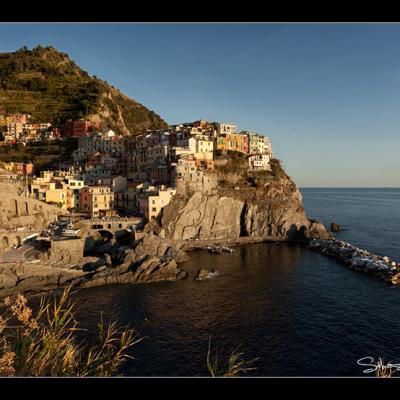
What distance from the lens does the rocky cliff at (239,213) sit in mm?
58594

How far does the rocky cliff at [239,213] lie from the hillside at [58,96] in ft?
164

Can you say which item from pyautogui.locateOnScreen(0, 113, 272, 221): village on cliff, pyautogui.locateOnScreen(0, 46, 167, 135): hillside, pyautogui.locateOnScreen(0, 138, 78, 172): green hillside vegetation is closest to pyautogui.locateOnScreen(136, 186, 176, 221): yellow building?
pyautogui.locateOnScreen(0, 113, 272, 221): village on cliff

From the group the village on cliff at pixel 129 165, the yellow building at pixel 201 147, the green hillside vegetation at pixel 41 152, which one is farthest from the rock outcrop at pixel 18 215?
the yellow building at pixel 201 147

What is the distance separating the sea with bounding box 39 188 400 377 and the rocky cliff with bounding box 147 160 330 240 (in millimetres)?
12223

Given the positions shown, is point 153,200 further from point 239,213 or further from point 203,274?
point 203,274

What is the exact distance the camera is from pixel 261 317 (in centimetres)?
2941

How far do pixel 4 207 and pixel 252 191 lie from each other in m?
46.2

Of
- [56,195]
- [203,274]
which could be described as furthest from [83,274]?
[56,195]

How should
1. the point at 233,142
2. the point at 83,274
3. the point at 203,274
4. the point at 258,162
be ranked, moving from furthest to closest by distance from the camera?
the point at 233,142 → the point at 258,162 → the point at 203,274 → the point at 83,274

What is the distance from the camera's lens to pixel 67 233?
45375 millimetres

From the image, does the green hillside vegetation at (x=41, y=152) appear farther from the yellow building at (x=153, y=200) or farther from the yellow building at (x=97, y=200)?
the yellow building at (x=153, y=200)

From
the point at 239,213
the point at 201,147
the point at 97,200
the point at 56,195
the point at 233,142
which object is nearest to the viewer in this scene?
the point at 56,195

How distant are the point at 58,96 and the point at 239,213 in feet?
258
